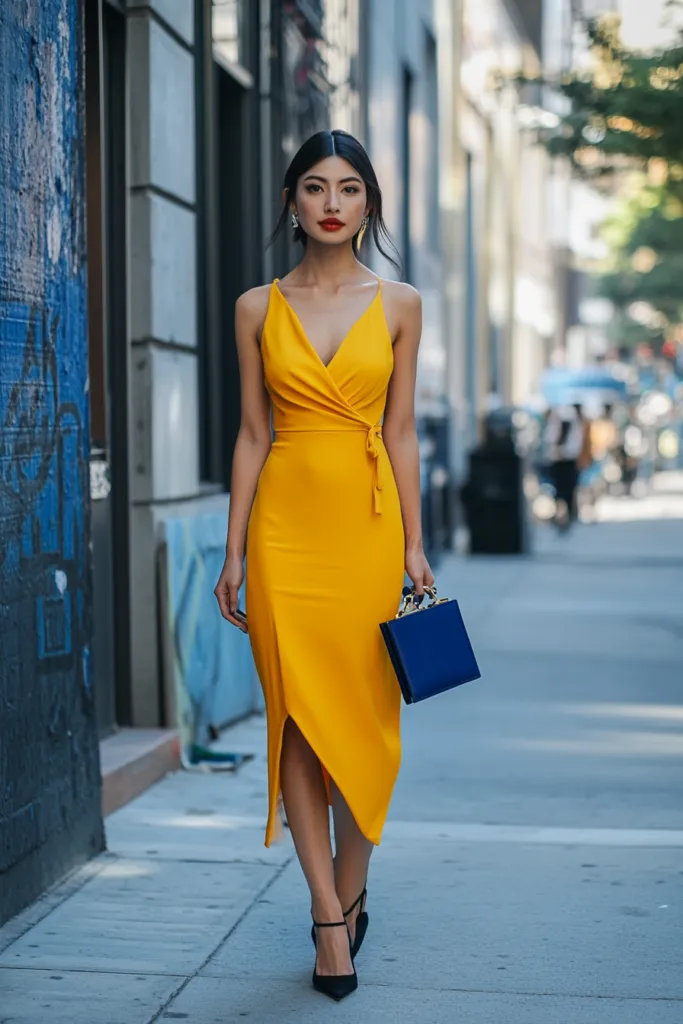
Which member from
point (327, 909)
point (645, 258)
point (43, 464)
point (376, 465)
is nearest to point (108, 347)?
point (43, 464)

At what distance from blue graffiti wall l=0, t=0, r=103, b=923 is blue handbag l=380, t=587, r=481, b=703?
1.23 meters

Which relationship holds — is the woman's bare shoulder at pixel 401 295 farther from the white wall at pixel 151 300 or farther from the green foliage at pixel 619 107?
the green foliage at pixel 619 107

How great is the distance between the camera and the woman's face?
169 inches

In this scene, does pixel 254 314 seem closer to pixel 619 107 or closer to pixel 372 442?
pixel 372 442

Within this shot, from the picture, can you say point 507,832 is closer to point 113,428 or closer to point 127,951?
point 127,951

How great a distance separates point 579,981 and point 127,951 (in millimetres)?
1244

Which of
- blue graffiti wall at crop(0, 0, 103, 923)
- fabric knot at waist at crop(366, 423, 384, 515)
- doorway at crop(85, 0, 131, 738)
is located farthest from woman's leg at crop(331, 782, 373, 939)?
doorway at crop(85, 0, 131, 738)

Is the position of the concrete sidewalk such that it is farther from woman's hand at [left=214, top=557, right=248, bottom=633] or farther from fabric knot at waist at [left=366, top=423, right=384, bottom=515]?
fabric knot at waist at [left=366, top=423, right=384, bottom=515]

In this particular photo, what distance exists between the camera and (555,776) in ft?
23.3

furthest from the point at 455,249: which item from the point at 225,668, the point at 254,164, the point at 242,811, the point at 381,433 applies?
the point at 381,433

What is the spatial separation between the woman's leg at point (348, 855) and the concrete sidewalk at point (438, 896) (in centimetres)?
21

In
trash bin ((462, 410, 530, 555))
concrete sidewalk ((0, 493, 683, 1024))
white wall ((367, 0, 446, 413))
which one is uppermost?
white wall ((367, 0, 446, 413))

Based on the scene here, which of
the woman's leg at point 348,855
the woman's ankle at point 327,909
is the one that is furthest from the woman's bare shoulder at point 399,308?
the woman's ankle at point 327,909

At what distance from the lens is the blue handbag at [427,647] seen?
13.8 ft
